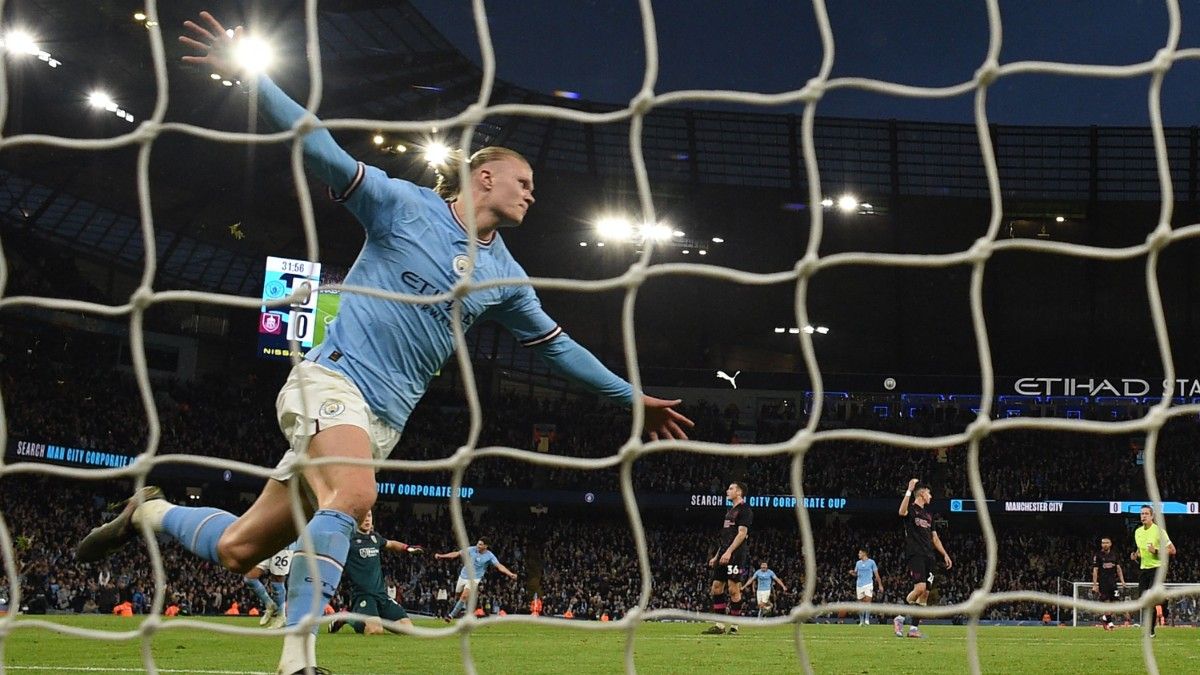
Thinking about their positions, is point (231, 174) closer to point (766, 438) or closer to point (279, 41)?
point (279, 41)

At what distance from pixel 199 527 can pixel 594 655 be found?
4709 mm

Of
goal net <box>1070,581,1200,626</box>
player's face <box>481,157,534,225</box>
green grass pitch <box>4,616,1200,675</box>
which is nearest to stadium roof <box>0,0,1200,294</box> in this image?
goal net <box>1070,581,1200,626</box>

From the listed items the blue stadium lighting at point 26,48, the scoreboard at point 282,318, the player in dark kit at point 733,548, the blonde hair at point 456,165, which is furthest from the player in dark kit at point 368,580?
the blue stadium lighting at point 26,48

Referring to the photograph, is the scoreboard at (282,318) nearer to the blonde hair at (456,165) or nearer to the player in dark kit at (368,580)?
the player in dark kit at (368,580)

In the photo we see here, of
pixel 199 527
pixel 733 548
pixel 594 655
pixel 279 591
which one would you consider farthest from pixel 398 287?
pixel 279 591

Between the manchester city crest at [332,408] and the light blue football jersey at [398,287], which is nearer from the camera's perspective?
the manchester city crest at [332,408]

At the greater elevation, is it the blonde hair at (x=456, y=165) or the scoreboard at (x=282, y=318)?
the scoreboard at (x=282, y=318)

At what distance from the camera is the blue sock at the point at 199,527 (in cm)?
381

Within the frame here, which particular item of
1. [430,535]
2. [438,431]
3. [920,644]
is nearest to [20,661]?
[920,644]

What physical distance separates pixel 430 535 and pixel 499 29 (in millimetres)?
19172

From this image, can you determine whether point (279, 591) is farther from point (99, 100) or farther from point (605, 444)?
point (605, 444)

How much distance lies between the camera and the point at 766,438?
118 ft

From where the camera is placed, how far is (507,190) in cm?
404

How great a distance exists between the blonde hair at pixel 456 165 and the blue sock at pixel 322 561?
4.37 ft
